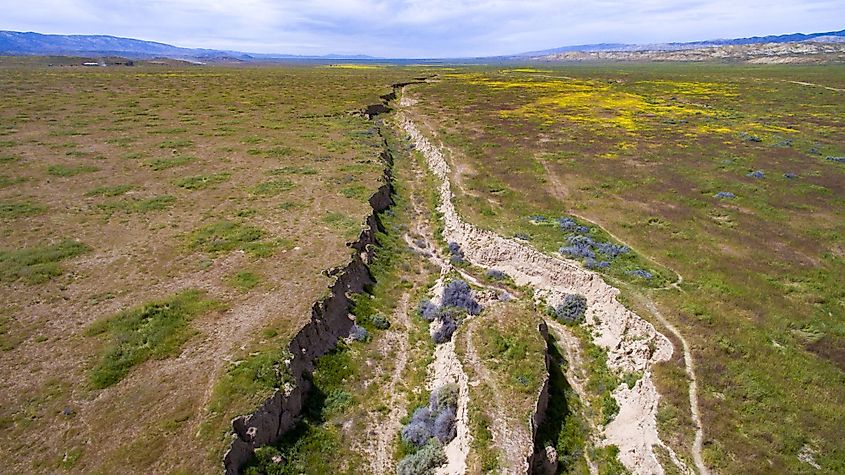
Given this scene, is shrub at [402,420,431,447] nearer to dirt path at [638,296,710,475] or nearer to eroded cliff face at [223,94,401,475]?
eroded cliff face at [223,94,401,475]

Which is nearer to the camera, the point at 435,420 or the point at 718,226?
the point at 435,420

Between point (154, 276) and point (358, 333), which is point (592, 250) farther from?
point (154, 276)

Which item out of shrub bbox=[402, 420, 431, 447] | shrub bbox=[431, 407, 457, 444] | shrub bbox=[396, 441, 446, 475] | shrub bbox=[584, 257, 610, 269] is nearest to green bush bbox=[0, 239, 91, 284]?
shrub bbox=[402, 420, 431, 447]

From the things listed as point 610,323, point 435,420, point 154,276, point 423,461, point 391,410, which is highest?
point 154,276

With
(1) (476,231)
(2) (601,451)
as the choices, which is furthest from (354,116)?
(2) (601,451)

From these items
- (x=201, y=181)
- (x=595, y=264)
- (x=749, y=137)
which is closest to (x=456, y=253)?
(x=595, y=264)

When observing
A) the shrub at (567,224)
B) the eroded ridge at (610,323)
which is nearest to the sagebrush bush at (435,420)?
the eroded ridge at (610,323)

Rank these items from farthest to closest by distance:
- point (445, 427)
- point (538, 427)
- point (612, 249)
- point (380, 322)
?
point (612, 249), point (380, 322), point (445, 427), point (538, 427)

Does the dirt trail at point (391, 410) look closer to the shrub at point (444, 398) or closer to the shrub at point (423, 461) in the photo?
the shrub at point (423, 461)
